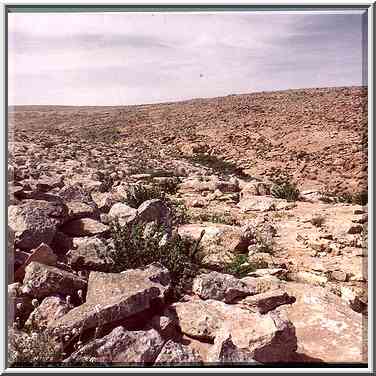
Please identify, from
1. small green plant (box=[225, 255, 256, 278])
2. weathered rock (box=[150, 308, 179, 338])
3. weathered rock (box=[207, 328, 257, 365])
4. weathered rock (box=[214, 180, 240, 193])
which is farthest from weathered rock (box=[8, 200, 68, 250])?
weathered rock (box=[214, 180, 240, 193])

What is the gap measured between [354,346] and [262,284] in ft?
2.95

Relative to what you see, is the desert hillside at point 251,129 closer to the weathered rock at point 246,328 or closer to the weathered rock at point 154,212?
the weathered rock at point 154,212

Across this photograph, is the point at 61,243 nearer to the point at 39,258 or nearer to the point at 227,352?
the point at 39,258

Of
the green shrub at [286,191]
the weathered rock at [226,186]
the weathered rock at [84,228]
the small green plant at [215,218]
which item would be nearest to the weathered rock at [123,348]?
the weathered rock at [84,228]

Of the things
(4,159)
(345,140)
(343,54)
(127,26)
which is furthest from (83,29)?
(345,140)

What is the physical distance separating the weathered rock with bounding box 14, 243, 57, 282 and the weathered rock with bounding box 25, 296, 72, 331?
1.25ft

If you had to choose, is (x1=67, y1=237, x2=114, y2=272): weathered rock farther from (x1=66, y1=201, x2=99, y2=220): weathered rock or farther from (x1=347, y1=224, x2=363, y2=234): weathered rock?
(x1=347, y1=224, x2=363, y2=234): weathered rock

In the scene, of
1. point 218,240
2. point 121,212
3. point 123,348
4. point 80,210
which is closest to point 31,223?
point 80,210

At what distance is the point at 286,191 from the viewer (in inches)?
243

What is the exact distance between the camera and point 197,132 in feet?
19.5

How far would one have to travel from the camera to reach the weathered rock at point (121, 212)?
217 inches

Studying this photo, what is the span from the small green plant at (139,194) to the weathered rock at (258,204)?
3.75ft

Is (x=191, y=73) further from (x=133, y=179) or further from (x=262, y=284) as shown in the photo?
(x=262, y=284)

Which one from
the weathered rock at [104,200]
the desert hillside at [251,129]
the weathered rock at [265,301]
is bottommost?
the weathered rock at [265,301]
